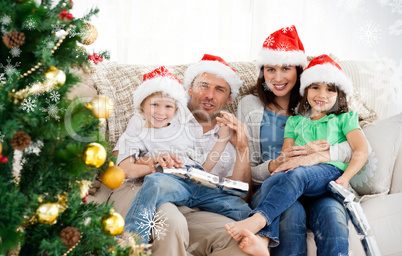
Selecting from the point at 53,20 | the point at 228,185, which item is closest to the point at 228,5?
the point at 228,185

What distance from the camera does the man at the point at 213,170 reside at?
114 cm

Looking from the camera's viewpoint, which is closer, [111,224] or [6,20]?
[6,20]

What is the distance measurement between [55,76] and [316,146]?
1003 mm

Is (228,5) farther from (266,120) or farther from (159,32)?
(266,120)

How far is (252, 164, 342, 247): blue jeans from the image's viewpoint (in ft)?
3.95

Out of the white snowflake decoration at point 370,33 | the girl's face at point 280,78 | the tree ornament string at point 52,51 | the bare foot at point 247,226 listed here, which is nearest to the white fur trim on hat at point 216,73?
the girl's face at point 280,78

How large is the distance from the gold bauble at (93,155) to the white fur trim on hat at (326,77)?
38.8 inches

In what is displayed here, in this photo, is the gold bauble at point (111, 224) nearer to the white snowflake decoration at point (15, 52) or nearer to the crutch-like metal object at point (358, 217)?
the white snowflake decoration at point (15, 52)

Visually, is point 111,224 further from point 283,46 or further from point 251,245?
point 283,46

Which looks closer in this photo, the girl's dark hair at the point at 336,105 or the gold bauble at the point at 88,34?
the gold bauble at the point at 88,34

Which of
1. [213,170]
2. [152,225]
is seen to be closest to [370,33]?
[213,170]

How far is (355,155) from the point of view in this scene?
1.38 meters

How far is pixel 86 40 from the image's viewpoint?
87 centimetres

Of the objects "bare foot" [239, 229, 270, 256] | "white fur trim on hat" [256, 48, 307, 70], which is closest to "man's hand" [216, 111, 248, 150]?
"white fur trim on hat" [256, 48, 307, 70]
